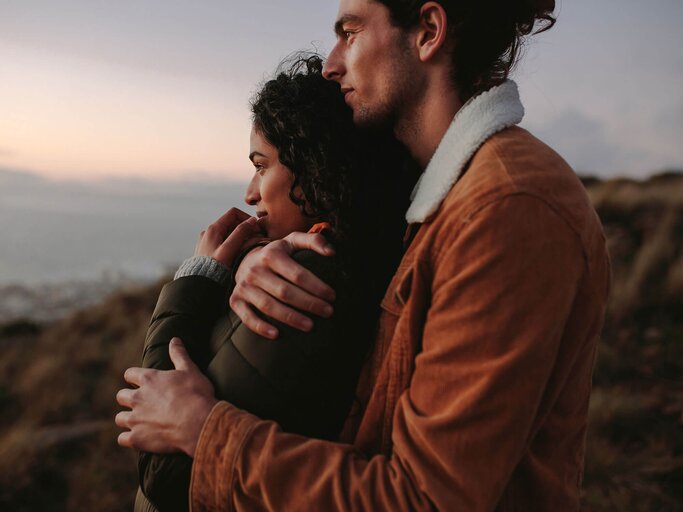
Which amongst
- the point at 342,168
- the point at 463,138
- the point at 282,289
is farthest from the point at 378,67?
the point at 282,289

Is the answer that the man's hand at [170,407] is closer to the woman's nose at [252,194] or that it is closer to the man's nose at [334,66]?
the woman's nose at [252,194]

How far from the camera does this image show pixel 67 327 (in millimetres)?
11680

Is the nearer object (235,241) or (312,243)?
(312,243)

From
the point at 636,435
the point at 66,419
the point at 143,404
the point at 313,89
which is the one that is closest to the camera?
the point at 143,404

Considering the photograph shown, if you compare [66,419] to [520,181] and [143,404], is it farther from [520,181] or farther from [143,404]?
[520,181]

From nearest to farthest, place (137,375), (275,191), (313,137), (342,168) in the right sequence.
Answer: (137,375) → (342,168) → (313,137) → (275,191)

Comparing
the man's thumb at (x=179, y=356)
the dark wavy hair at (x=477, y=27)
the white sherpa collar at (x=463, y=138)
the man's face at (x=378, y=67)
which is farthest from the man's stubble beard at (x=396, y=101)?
the man's thumb at (x=179, y=356)

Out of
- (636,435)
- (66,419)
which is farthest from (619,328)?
(66,419)

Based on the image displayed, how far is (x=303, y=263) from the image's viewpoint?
1492mm

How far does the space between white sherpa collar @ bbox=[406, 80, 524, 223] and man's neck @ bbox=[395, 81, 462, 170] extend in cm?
21

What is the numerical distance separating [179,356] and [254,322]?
29 centimetres

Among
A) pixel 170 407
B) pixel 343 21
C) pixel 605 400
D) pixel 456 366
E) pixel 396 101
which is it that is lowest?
pixel 605 400

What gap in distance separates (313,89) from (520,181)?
0.96 meters

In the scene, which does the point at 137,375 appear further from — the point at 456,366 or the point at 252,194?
the point at 456,366
